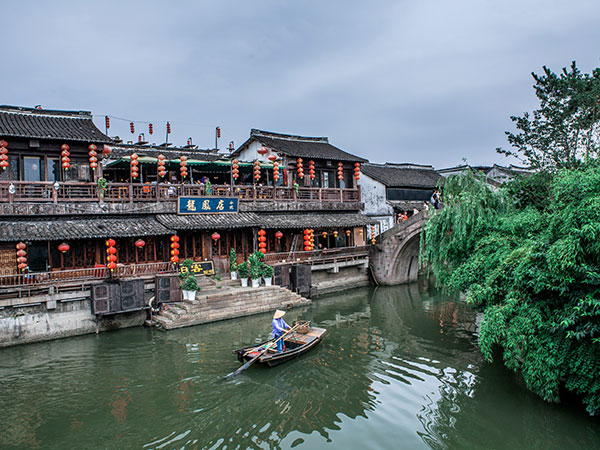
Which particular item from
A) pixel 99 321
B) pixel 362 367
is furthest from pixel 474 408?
pixel 99 321

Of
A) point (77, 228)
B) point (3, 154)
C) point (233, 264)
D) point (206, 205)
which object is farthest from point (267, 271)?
point (3, 154)

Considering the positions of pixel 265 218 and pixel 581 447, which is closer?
pixel 581 447

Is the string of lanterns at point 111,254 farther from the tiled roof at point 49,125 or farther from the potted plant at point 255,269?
the potted plant at point 255,269

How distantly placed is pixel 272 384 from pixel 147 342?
16.3 feet

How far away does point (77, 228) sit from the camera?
1338 cm

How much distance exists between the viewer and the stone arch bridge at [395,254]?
2034 centimetres

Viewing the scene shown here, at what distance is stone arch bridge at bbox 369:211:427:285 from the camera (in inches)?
801

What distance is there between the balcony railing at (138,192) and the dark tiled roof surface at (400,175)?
198 inches

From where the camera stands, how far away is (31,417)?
7844 millimetres

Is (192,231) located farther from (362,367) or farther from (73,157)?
(362,367)

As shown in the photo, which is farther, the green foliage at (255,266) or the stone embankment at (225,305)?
the green foliage at (255,266)

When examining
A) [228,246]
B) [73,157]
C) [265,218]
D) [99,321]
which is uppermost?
[73,157]

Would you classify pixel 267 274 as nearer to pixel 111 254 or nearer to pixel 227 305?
pixel 227 305

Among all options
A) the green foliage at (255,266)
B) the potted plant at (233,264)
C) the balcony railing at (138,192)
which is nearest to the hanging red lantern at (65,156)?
the balcony railing at (138,192)
